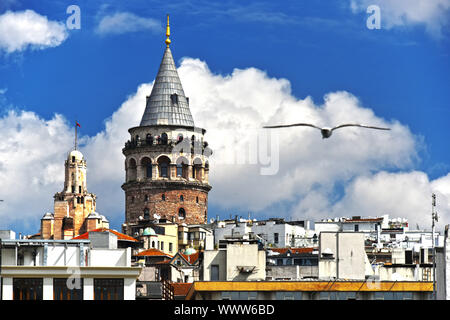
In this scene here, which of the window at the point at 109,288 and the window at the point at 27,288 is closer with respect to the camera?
the window at the point at 27,288

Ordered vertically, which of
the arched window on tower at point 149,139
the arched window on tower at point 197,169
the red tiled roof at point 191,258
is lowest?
the red tiled roof at point 191,258

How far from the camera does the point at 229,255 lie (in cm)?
7094

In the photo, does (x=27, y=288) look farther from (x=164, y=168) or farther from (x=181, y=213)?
(x=164, y=168)

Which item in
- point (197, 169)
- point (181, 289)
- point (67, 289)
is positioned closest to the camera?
point (67, 289)

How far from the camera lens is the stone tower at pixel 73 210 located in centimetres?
14925

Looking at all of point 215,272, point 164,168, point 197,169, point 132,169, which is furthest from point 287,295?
point 132,169

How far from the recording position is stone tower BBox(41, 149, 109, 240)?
149m

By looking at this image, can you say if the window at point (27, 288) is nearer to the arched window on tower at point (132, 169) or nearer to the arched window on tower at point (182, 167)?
the arched window on tower at point (182, 167)

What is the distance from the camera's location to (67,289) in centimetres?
5341

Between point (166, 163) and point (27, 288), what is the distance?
95.3 m

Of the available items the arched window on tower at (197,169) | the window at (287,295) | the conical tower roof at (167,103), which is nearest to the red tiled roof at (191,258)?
the arched window on tower at (197,169)

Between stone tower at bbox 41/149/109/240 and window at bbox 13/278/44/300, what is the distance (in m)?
91.3
